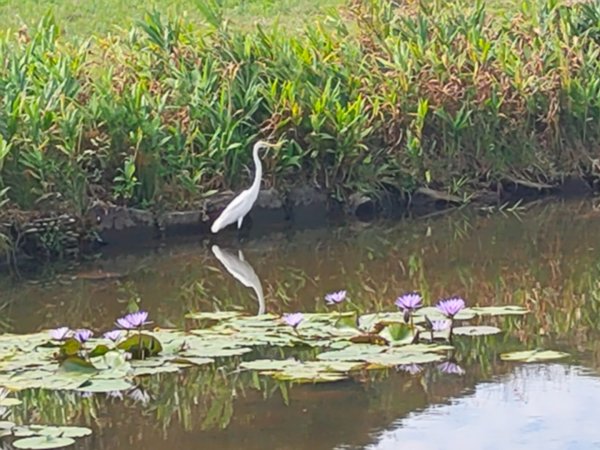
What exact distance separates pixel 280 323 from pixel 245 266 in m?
2.54

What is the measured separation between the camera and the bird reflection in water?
9352 mm

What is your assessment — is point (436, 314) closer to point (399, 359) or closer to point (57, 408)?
point (399, 359)

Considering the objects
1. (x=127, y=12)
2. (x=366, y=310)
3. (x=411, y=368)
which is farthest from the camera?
(x=127, y=12)

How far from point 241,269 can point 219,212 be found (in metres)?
1.12

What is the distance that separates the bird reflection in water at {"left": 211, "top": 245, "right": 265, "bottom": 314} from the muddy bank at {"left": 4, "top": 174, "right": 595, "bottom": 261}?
395 mm

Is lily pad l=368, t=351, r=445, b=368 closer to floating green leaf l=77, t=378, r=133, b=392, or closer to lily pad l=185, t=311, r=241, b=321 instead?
floating green leaf l=77, t=378, r=133, b=392

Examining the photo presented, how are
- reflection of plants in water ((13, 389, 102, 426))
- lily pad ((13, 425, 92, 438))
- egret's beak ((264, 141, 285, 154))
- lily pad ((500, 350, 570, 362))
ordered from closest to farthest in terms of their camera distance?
lily pad ((13, 425, 92, 438)) → reflection of plants in water ((13, 389, 102, 426)) → lily pad ((500, 350, 570, 362)) → egret's beak ((264, 141, 285, 154))

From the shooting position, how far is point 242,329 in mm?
7621

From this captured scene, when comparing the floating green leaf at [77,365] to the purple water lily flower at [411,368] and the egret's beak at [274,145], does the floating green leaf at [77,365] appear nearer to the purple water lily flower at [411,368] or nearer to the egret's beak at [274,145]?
the purple water lily flower at [411,368]

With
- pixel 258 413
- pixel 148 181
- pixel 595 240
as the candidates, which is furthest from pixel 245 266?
pixel 258 413

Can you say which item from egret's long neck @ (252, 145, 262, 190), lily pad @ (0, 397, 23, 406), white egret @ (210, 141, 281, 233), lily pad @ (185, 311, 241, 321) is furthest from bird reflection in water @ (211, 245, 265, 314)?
lily pad @ (0, 397, 23, 406)

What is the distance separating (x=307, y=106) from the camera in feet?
38.2

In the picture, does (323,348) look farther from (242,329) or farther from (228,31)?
(228,31)

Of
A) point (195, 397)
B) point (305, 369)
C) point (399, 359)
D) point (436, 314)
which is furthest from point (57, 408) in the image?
point (436, 314)
